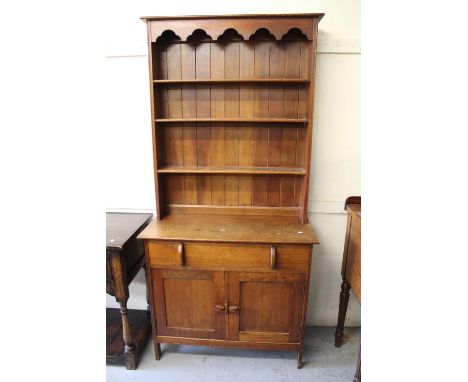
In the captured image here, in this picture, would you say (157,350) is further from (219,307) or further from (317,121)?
(317,121)

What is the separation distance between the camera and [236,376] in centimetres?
176

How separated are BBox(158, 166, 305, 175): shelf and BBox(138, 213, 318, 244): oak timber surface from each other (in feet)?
1.10

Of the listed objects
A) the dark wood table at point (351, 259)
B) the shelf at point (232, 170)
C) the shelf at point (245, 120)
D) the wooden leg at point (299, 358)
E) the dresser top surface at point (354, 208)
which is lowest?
the wooden leg at point (299, 358)

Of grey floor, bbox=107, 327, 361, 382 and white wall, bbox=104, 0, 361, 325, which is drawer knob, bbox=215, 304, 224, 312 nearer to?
grey floor, bbox=107, 327, 361, 382

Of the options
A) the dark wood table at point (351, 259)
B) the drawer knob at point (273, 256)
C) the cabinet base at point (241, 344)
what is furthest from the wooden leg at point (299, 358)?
the drawer knob at point (273, 256)

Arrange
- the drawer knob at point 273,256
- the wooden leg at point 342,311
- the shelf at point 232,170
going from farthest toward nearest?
1. the wooden leg at point 342,311
2. the shelf at point 232,170
3. the drawer knob at point 273,256

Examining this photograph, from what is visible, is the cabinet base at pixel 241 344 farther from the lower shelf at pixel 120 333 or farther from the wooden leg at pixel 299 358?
the lower shelf at pixel 120 333

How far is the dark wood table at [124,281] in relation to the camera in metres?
1.62

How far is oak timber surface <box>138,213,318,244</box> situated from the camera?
5.27 ft

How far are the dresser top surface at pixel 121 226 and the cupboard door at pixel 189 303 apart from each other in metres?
0.28

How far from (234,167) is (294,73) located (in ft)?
2.43
